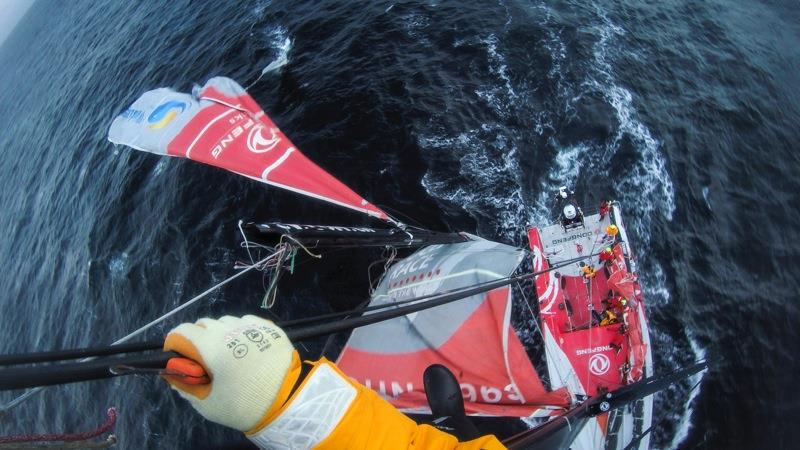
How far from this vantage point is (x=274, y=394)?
311 cm

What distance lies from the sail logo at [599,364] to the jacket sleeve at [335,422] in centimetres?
1065

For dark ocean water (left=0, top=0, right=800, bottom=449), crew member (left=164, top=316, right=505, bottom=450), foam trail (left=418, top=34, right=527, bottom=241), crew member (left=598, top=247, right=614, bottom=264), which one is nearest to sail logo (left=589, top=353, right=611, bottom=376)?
dark ocean water (left=0, top=0, right=800, bottom=449)

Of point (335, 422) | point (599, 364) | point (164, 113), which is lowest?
point (599, 364)

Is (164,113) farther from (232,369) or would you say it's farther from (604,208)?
(604,208)

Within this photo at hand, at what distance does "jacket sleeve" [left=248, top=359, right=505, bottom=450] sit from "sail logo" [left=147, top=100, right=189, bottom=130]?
404 inches

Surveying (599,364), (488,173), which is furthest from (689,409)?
(488,173)

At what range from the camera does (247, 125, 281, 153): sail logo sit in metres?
10.6

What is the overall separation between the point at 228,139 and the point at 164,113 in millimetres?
2396

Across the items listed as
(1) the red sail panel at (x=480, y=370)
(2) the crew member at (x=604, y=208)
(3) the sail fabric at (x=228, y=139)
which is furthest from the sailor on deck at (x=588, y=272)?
(3) the sail fabric at (x=228, y=139)

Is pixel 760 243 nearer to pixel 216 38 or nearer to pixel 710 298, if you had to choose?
pixel 710 298

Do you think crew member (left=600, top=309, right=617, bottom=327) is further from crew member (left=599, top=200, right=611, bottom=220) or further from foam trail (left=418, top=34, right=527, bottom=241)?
foam trail (left=418, top=34, right=527, bottom=241)

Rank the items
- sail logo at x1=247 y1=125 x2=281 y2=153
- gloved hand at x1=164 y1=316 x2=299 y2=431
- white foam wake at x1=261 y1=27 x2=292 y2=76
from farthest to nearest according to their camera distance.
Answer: white foam wake at x1=261 y1=27 x2=292 y2=76 < sail logo at x1=247 y1=125 x2=281 y2=153 < gloved hand at x1=164 y1=316 x2=299 y2=431

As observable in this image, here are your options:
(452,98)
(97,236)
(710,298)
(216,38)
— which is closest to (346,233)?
(452,98)

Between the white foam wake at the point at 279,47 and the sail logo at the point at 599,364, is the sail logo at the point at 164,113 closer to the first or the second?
the white foam wake at the point at 279,47
